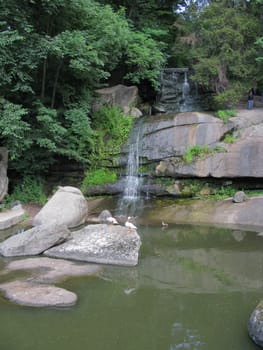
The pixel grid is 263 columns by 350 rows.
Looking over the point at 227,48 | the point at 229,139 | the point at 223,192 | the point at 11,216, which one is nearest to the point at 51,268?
the point at 11,216

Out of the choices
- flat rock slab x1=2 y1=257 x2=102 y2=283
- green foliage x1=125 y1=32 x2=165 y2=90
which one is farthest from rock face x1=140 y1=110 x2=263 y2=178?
flat rock slab x1=2 y1=257 x2=102 y2=283

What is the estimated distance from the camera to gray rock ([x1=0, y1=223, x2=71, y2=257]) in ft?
27.4

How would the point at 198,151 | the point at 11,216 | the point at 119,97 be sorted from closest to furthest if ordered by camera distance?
the point at 11,216 → the point at 198,151 → the point at 119,97

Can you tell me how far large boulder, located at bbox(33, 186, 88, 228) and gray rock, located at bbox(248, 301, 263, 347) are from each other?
720 centimetres

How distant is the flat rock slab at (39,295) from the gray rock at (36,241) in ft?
6.70

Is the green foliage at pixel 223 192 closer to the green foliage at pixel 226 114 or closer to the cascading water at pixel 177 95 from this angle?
the green foliage at pixel 226 114

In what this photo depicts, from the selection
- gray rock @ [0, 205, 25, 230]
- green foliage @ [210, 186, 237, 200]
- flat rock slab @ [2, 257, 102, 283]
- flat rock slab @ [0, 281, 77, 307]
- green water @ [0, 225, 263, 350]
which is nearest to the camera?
green water @ [0, 225, 263, 350]

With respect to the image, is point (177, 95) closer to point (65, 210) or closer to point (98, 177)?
point (98, 177)

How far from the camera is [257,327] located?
467 cm

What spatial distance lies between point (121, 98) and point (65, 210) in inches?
306

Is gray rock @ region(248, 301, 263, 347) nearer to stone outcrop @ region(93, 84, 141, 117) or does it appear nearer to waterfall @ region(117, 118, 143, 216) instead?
waterfall @ region(117, 118, 143, 216)

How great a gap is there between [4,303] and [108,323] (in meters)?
1.71

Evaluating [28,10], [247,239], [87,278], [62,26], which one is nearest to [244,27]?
[62,26]

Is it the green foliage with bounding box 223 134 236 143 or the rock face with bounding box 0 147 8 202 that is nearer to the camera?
the rock face with bounding box 0 147 8 202
